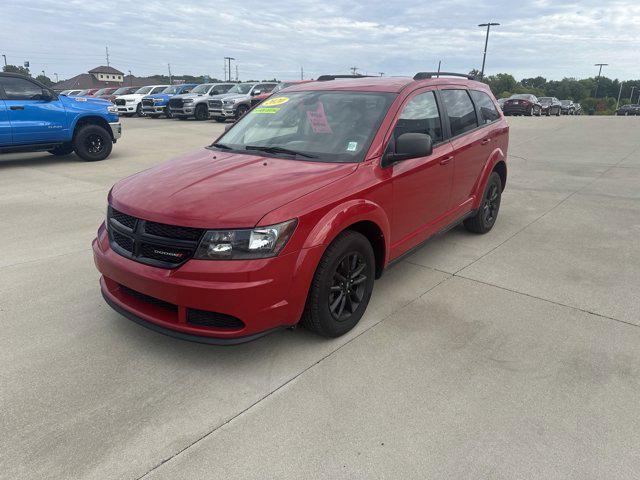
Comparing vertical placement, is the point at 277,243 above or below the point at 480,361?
above

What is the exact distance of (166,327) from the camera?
2754 millimetres

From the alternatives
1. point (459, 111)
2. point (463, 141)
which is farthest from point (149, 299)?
point (459, 111)

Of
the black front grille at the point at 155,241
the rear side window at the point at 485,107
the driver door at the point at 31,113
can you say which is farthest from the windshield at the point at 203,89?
the black front grille at the point at 155,241

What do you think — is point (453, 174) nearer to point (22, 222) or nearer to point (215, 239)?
point (215, 239)

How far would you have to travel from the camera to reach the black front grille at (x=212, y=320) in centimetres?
268

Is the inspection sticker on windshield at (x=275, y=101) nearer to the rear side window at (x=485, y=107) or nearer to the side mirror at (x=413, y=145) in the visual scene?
the side mirror at (x=413, y=145)

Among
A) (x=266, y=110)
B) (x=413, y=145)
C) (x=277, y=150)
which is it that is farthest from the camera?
(x=266, y=110)

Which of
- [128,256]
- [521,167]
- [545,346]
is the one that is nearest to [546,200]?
[521,167]

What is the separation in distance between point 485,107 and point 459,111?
0.87m

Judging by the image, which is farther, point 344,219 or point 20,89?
point 20,89

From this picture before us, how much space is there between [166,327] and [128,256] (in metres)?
0.52

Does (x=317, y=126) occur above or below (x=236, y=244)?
above

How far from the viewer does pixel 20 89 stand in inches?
354

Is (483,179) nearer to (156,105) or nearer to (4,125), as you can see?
(4,125)
